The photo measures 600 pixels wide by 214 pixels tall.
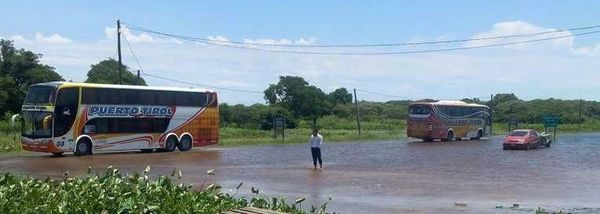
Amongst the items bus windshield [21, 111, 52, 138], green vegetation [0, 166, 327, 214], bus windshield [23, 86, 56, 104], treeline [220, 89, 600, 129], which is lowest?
green vegetation [0, 166, 327, 214]

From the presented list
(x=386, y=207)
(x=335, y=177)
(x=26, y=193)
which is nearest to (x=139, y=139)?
(x=335, y=177)

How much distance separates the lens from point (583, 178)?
2328 centimetres

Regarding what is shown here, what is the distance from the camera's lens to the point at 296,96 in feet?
303

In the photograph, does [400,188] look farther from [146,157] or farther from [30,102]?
[30,102]

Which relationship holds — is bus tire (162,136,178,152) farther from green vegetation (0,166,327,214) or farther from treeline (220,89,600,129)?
treeline (220,89,600,129)

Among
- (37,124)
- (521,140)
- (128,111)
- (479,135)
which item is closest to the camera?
(37,124)

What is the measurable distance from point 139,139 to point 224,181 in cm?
1625

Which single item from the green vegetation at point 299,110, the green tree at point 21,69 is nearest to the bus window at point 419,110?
the green vegetation at point 299,110

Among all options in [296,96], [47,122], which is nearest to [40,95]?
[47,122]

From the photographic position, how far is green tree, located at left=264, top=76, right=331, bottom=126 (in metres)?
92.1

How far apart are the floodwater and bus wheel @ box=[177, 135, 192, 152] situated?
261cm

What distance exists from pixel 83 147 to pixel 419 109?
2748 cm

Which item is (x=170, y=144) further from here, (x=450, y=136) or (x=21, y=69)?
(x=21, y=69)

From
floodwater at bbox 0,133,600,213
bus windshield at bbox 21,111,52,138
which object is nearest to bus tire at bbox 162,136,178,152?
floodwater at bbox 0,133,600,213
